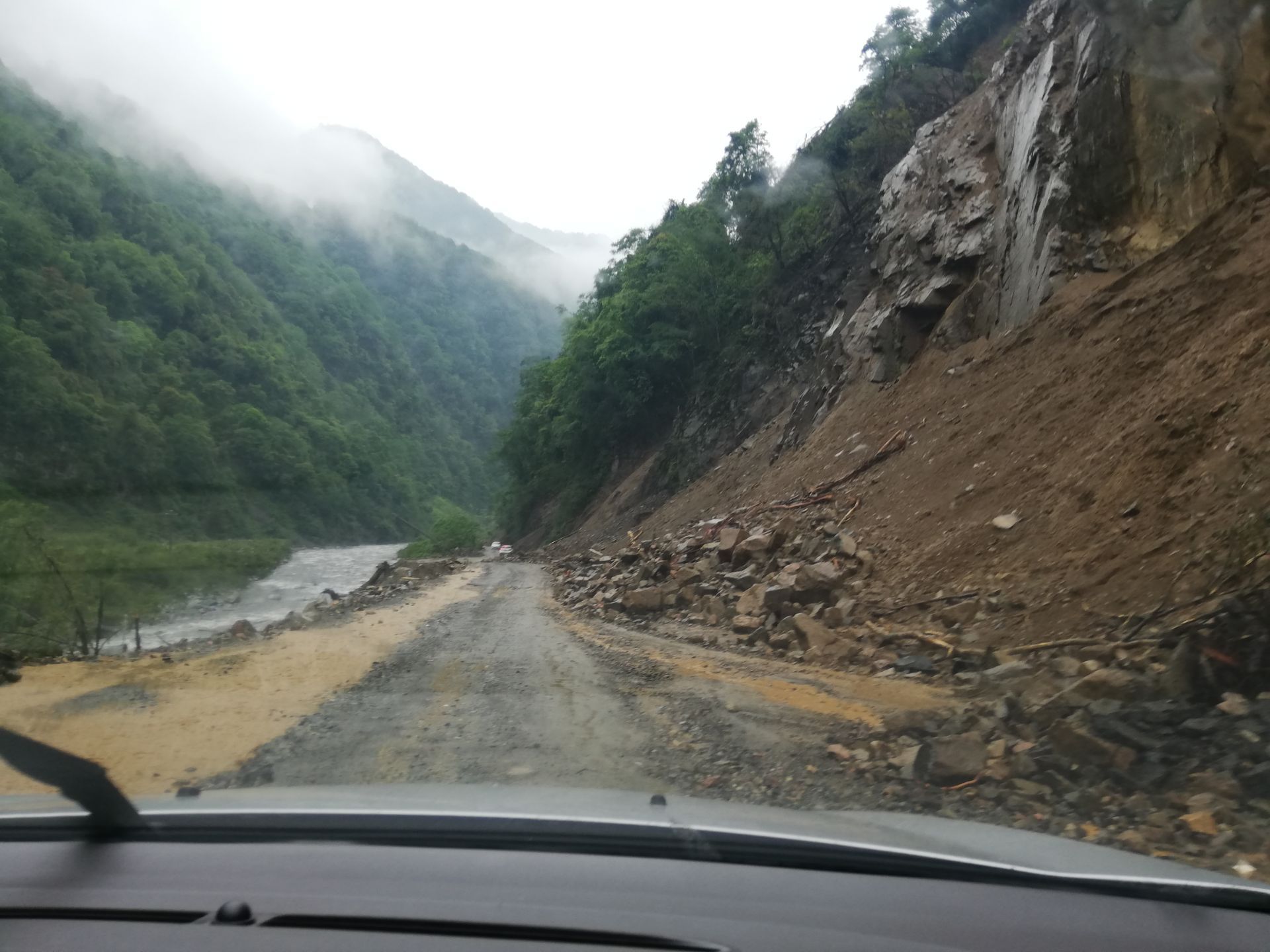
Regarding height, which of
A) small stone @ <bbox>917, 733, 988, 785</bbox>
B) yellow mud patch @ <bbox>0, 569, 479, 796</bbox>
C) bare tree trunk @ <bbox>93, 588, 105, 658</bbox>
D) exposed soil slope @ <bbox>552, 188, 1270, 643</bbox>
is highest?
exposed soil slope @ <bbox>552, 188, 1270, 643</bbox>

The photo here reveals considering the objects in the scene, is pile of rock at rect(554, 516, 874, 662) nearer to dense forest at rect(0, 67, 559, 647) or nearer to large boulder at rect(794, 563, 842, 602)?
large boulder at rect(794, 563, 842, 602)

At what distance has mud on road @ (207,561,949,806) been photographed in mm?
4992

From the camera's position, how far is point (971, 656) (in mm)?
7828

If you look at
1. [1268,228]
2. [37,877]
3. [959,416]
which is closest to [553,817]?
[37,877]

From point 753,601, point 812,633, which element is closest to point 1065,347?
point 753,601

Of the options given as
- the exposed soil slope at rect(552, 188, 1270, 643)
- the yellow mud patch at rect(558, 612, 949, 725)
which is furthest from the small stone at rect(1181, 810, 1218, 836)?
the exposed soil slope at rect(552, 188, 1270, 643)

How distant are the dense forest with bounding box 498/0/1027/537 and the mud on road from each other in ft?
76.5

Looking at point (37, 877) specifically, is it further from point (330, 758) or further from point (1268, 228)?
point (1268, 228)

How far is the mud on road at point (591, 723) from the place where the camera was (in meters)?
4.99

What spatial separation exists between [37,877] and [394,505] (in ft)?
163

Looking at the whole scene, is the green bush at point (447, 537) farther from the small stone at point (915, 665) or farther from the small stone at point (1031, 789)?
the small stone at point (1031, 789)

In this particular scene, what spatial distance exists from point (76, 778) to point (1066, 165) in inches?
641

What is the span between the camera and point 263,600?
2155 cm

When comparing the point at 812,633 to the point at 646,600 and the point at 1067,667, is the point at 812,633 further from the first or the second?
the point at 646,600
